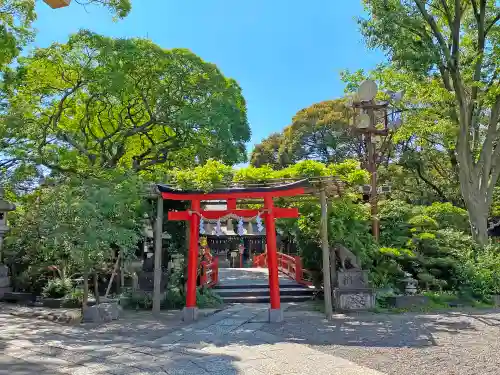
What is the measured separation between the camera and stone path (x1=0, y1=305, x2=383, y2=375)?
17.7ft

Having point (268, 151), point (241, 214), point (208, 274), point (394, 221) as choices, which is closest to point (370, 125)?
A: point (394, 221)

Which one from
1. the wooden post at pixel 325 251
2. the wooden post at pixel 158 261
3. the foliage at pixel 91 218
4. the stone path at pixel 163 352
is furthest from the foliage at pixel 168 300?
the wooden post at pixel 325 251

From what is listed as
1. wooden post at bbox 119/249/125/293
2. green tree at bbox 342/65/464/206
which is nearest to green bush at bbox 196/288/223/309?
wooden post at bbox 119/249/125/293

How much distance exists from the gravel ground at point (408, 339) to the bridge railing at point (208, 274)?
3.09 metres

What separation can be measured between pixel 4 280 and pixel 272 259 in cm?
1005

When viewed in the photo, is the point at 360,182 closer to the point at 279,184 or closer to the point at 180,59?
the point at 279,184

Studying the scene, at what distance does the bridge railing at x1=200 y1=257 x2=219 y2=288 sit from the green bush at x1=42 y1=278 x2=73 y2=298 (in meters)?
3.97

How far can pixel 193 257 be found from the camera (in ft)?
31.4

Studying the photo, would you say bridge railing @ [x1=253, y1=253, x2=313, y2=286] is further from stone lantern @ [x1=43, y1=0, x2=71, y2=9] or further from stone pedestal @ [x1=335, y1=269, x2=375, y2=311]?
stone lantern @ [x1=43, y1=0, x2=71, y2=9]

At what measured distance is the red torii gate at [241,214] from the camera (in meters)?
9.26

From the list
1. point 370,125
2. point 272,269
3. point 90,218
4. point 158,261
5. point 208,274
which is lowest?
point 208,274

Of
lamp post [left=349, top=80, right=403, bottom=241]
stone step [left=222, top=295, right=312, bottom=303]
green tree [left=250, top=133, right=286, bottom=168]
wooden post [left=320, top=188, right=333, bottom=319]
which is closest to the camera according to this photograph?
wooden post [left=320, top=188, right=333, bottom=319]

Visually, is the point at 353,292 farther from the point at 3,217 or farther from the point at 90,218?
the point at 3,217

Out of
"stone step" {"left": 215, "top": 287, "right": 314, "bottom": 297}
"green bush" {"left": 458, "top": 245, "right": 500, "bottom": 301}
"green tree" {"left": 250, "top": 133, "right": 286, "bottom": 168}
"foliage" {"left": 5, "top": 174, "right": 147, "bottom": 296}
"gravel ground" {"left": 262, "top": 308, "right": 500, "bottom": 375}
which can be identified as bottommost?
"gravel ground" {"left": 262, "top": 308, "right": 500, "bottom": 375}
